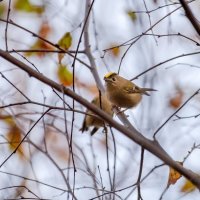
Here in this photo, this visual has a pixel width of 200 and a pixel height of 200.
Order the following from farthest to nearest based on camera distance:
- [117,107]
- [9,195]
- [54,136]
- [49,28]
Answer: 1. [54,136]
2. [49,28]
3. [117,107]
4. [9,195]

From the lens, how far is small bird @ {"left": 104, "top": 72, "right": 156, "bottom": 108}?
4348 millimetres

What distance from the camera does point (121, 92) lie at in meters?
4.36

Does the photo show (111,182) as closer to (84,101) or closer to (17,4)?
(84,101)

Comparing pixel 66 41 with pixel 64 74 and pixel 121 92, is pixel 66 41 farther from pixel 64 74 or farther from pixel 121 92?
pixel 121 92

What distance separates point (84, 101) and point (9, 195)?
5.71ft

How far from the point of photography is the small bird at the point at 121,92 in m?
4.35

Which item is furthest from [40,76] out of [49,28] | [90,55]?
[49,28]

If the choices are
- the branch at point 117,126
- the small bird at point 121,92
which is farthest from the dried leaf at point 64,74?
the branch at point 117,126

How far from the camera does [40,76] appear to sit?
1.62 meters

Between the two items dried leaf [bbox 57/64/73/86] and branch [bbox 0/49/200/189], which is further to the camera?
dried leaf [bbox 57/64/73/86]

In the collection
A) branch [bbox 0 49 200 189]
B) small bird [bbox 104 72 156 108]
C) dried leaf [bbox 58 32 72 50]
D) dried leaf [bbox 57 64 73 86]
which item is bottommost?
branch [bbox 0 49 200 189]

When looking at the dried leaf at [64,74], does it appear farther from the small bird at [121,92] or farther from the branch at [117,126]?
the branch at [117,126]

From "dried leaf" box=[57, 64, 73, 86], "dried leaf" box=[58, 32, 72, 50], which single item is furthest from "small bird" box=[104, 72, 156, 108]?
"dried leaf" box=[58, 32, 72, 50]

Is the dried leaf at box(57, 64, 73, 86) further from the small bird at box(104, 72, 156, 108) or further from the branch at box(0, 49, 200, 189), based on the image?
the branch at box(0, 49, 200, 189)
